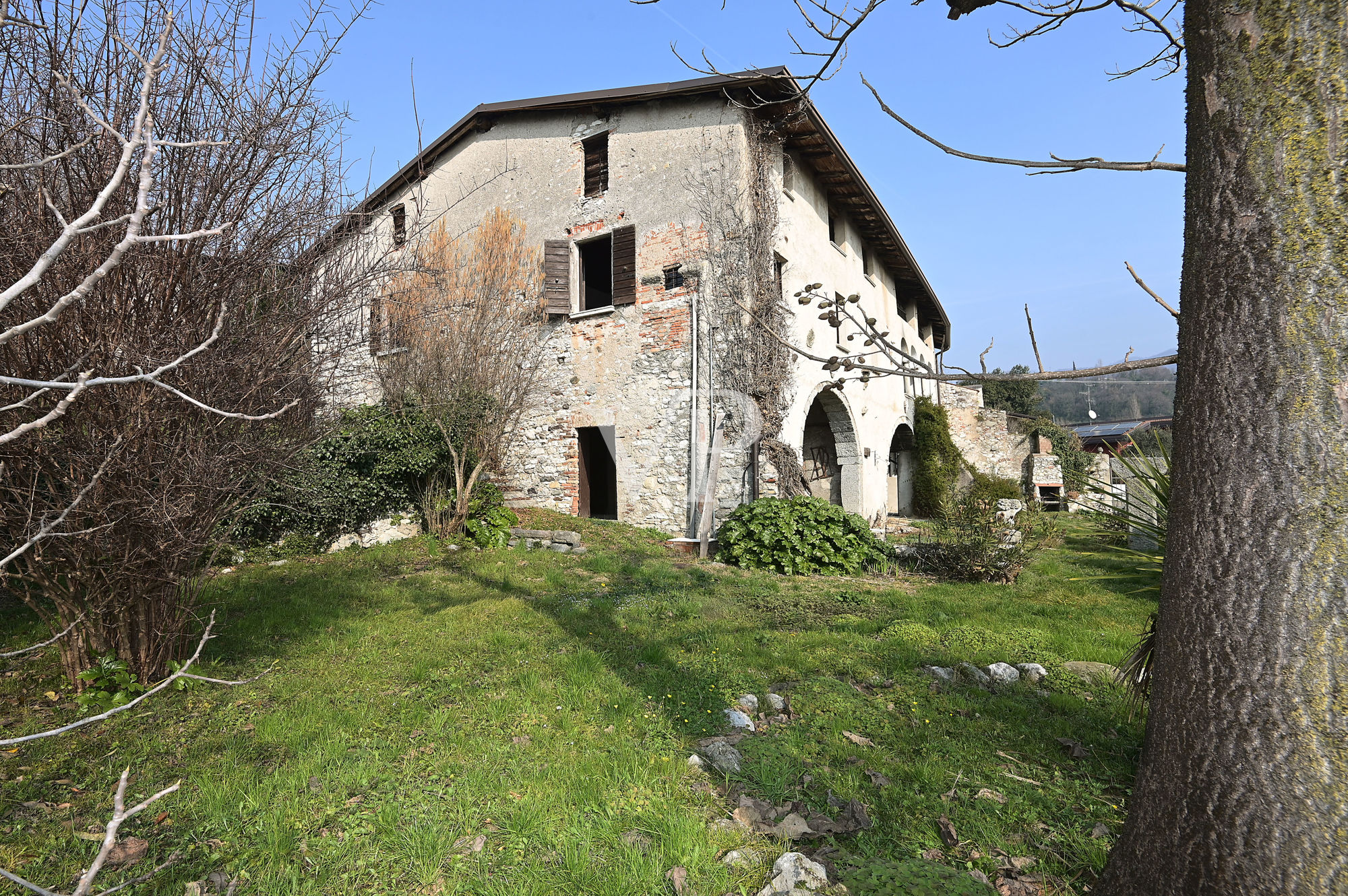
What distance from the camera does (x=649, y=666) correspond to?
15.2ft

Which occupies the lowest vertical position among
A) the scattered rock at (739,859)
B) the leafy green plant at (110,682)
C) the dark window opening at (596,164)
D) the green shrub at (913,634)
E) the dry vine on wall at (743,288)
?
the scattered rock at (739,859)

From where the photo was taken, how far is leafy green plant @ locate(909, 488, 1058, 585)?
7.93m

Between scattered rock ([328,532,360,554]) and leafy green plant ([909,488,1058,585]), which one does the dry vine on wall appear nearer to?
leafy green plant ([909,488,1058,585])

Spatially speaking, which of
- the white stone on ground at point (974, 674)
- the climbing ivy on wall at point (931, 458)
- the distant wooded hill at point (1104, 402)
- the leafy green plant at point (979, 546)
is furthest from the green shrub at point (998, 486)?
the distant wooded hill at point (1104, 402)

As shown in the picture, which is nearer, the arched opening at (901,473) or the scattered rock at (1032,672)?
the scattered rock at (1032,672)

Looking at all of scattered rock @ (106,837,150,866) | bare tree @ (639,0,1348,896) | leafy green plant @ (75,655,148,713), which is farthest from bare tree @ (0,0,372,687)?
bare tree @ (639,0,1348,896)

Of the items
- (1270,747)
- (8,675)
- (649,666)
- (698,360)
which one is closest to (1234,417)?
(1270,747)

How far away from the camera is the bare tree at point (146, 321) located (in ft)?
10.1

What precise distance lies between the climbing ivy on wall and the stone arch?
142mm

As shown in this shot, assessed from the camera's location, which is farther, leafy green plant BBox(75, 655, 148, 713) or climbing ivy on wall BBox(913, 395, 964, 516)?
climbing ivy on wall BBox(913, 395, 964, 516)

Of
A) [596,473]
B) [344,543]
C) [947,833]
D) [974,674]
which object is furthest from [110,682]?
[596,473]

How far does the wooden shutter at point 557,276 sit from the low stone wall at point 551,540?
3.94 m

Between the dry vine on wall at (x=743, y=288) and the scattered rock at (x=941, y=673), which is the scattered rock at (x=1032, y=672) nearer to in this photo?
the scattered rock at (x=941, y=673)

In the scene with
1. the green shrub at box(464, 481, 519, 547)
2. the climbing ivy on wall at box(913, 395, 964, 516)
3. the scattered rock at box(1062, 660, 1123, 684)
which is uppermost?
the climbing ivy on wall at box(913, 395, 964, 516)
